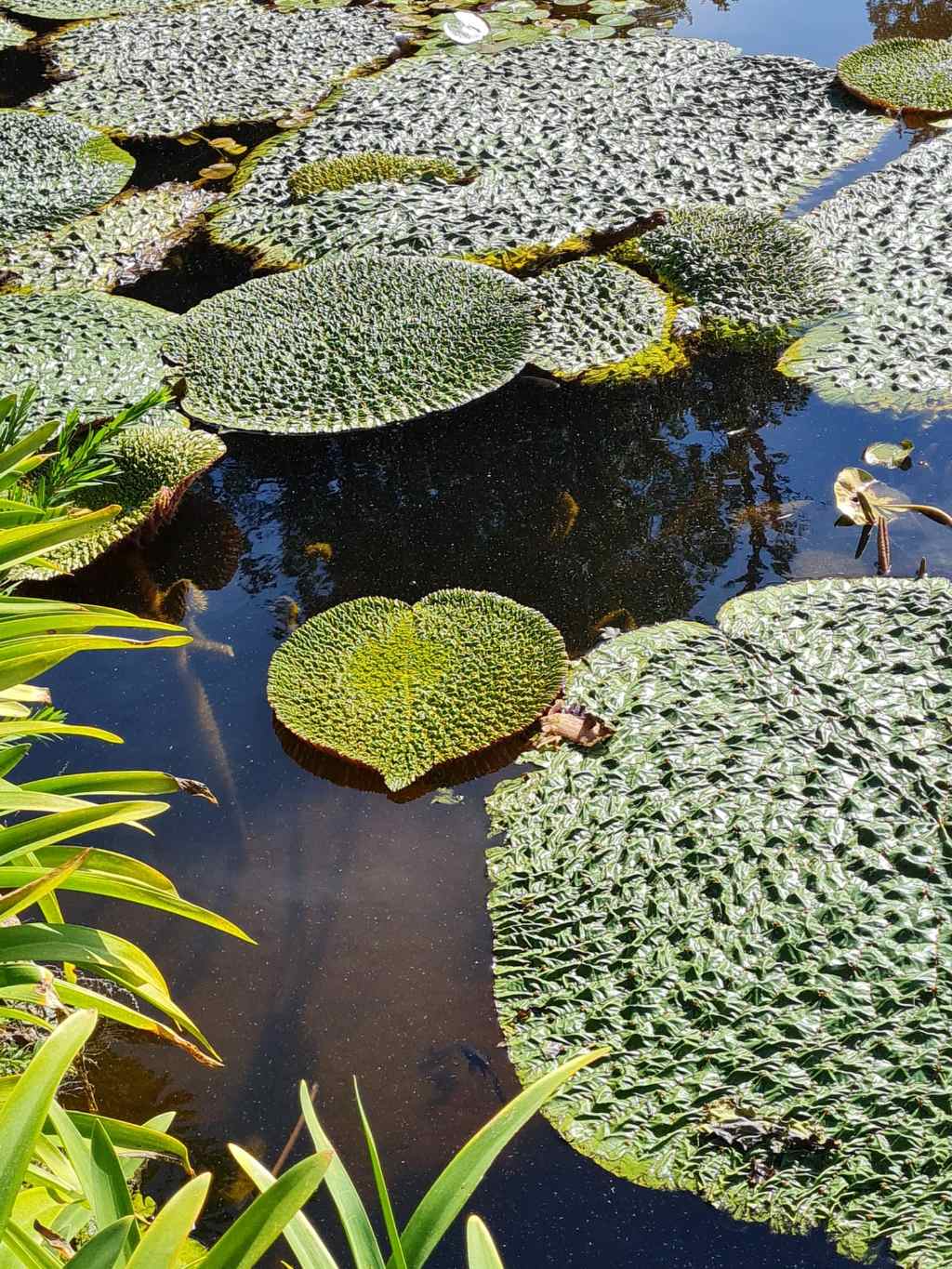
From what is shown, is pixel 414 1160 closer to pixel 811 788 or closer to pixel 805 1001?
pixel 805 1001

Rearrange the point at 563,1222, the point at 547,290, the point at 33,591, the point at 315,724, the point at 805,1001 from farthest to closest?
the point at 547,290
the point at 33,591
the point at 315,724
the point at 805,1001
the point at 563,1222

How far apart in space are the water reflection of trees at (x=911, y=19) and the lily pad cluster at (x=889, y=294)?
3.32 ft

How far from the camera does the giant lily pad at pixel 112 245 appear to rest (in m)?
2.89

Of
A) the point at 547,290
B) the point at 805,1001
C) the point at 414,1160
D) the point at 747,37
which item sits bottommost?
the point at 414,1160

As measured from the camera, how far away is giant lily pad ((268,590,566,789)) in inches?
67.4

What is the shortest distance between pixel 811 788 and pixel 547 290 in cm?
151

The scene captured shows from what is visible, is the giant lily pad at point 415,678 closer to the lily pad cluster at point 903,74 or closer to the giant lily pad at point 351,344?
the giant lily pad at point 351,344

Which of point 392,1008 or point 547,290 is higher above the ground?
point 547,290

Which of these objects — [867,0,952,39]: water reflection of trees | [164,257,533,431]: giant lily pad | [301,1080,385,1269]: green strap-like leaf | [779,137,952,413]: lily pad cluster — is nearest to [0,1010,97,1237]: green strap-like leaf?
[301,1080,385,1269]: green strap-like leaf

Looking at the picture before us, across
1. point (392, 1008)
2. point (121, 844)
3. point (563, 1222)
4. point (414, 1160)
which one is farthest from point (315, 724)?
point (563, 1222)

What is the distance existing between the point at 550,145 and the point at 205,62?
1.49 m

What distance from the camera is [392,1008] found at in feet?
4.60

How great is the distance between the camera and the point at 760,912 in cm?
143

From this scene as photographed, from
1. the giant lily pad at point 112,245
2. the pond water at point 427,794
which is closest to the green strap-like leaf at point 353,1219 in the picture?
the pond water at point 427,794
